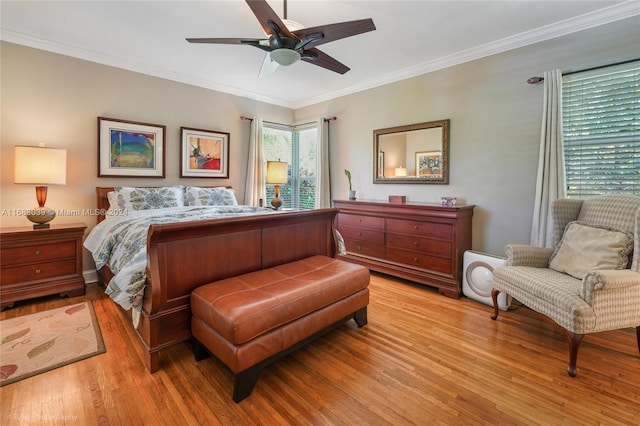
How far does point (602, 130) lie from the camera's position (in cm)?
Result: 266

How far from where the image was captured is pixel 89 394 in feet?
5.58

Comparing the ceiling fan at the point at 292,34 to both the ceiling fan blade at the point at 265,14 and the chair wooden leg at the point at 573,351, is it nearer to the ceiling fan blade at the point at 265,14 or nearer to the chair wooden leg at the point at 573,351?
the ceiling fan blade at the point at 265,14

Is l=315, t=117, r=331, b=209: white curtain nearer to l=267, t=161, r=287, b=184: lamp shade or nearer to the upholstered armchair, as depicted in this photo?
l=267, t=161, r=287, b=184: lamp shade

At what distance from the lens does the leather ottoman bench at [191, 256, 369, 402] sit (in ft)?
5.42

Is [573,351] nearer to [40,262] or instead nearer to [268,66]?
[268,66]

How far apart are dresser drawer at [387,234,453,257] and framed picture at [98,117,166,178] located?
325cm

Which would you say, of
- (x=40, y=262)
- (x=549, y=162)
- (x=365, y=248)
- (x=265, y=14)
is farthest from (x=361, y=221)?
(x=40, y=262)

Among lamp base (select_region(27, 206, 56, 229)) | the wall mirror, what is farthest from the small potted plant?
lamp base (select_region(27, 206, 56, 229))

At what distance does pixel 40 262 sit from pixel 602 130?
547 centimetres

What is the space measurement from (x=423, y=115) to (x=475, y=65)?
76cm

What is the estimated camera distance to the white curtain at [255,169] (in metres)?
4.89

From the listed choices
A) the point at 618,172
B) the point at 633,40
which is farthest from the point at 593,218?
the point at 633,40

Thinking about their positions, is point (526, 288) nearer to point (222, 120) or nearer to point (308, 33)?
point (308, 33)

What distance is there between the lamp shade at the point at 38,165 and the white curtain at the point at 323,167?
328 cm
